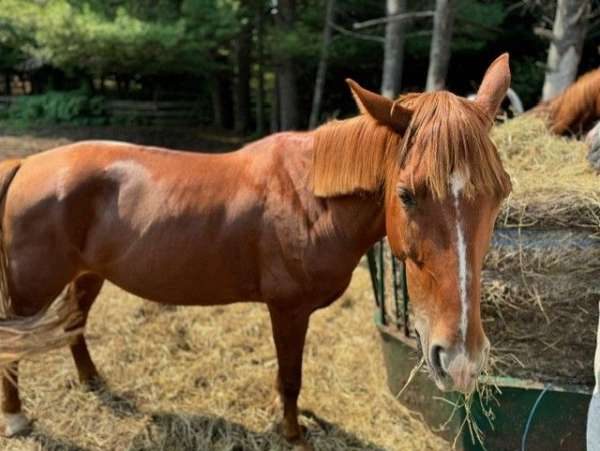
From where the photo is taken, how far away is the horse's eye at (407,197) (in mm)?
1542

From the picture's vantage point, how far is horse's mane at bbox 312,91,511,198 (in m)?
1.48

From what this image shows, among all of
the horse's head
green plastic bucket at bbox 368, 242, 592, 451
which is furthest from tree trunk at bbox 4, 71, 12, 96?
the horse's head

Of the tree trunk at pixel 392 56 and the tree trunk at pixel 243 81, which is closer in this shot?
the tree trunk at pixel 392 56

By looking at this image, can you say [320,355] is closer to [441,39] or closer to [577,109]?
[577,109]

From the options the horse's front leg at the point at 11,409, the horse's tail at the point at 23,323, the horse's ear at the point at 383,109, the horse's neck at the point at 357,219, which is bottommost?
the horse's front leg at the point at 11,409

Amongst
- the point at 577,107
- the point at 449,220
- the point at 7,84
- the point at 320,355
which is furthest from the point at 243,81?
the point at 449,220

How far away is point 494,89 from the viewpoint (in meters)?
1.82

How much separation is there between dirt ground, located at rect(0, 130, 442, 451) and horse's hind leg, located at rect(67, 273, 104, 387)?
86 mm

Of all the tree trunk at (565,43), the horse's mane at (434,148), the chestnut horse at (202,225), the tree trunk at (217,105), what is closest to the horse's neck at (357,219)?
the chestnut horse at (202,225)

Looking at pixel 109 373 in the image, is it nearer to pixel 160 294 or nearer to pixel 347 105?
pixel 160 294

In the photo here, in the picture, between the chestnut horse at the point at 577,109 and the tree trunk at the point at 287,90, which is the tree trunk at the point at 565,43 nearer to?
the chestnut horse at the point at 577,109

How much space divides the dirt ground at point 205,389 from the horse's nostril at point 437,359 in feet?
4.55

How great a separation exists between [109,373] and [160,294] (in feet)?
3.64

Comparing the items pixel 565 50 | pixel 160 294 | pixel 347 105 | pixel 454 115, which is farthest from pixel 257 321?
pixel 347 105
